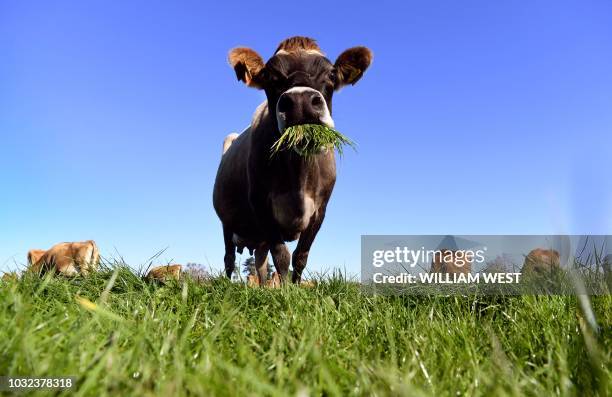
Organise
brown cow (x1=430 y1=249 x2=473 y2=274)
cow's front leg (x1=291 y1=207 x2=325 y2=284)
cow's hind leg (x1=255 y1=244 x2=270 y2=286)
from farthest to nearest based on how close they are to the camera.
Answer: cow's hind leg (x1=255 y1=244 x2=270 y2=286), cow's front leg (x1=291 y1=207 x2=325 y2=284), brown cow (x1=430 y1=249 x2=473 y2=274)

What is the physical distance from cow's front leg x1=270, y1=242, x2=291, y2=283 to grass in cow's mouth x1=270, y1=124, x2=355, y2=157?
63.9 inches

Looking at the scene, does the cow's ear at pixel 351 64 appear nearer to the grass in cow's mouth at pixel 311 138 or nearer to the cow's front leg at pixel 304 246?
the grass in cow's mouth at pixel 311 138

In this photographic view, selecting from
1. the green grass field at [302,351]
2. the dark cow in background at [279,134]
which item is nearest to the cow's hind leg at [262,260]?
the dark cow in background at [279,134]

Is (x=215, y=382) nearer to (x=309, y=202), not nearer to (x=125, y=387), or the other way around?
(x=125, y=387)

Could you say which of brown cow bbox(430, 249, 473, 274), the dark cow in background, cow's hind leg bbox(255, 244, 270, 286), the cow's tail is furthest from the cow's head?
the cow's tail

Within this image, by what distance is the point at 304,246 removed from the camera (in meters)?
8.29

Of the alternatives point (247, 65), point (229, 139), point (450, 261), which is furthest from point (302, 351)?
point (229, 139)

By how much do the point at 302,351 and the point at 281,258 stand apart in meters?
5.37

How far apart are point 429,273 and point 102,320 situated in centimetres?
310

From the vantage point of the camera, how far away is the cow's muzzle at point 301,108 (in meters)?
6.46

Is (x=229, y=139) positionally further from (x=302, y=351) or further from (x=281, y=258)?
(x=302, y=351)

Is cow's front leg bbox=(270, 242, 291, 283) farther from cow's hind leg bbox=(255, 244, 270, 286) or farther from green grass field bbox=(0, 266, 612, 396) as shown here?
green grass field bbox=(0, 266, 612, 396)

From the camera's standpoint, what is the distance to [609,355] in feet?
7.61

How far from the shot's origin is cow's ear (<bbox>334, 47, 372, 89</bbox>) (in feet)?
25.0
